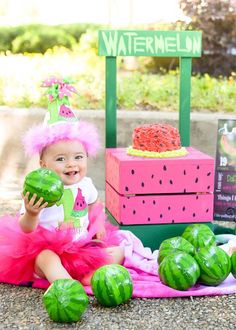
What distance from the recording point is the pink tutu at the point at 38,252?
3.20 metres

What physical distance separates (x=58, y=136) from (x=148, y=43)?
1205mm

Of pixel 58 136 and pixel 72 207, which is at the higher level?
pixel 58 136

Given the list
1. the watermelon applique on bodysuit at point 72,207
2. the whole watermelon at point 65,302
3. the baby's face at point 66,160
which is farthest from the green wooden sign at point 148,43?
the whole watermelon at point 65,302

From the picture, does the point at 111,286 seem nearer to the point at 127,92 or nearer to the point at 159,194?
the point at 159,194

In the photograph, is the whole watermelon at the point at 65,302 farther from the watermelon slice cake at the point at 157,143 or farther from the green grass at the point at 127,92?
the green grass at the point at 127,92

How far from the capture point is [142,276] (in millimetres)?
3328

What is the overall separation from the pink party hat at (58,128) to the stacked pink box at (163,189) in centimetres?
30

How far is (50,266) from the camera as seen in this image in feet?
10.2

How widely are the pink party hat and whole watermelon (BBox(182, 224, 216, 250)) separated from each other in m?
0.71

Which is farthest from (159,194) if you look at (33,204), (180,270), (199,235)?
(33,204)

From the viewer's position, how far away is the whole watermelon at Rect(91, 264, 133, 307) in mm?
2869

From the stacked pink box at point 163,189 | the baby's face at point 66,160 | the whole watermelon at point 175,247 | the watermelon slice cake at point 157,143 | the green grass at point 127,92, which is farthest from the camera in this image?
the green grass at point 127,92

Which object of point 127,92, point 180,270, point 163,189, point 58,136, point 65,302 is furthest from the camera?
point 127,92

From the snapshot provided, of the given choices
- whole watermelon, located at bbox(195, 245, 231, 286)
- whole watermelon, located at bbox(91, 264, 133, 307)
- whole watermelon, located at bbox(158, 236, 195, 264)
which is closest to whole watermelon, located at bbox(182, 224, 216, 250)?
whole watermelon, located at bbox(158, 236, 195, 264)
